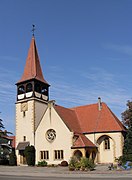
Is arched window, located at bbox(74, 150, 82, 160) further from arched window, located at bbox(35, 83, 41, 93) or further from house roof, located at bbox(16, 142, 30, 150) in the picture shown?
arched window, located at bbox(35, 83, 41, 93)

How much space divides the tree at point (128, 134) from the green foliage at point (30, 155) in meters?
13.7

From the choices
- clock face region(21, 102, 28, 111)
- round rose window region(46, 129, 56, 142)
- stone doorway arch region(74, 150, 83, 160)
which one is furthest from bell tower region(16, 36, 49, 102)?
stone doorway arch region(74, 150, 83, 160)

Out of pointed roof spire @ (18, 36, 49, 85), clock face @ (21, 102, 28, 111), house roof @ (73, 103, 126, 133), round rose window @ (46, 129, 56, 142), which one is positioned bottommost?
round rose window @ (46, 129, 56, 142)

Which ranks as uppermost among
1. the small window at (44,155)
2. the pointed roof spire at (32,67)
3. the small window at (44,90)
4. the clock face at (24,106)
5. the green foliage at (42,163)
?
the pointed roof spire at (32,67)

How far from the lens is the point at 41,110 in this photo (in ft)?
155

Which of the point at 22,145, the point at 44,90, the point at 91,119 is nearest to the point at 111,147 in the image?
the point at 91,119

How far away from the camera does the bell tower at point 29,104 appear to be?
4544 centimetres

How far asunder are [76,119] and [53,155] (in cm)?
728

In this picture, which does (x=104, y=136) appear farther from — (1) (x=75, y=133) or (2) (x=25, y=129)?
(2) (x=25, y=129)

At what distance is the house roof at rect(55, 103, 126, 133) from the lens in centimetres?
4256

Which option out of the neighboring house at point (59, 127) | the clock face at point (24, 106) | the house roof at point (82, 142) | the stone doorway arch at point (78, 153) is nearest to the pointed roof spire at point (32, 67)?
the neighboring house at point (59, 127)

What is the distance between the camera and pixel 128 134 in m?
39.1

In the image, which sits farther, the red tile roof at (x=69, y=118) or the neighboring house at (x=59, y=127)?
the red tile roof at (x=69, y=118)

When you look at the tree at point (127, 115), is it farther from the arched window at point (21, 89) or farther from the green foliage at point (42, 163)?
the arched window at point (21, 89)
